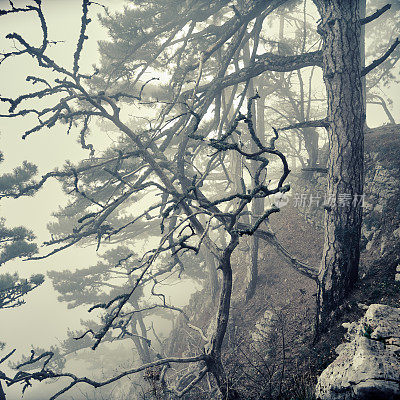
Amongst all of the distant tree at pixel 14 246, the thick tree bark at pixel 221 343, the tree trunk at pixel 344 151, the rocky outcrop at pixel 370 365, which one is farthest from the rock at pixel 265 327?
the distant tree at pixel 14 246

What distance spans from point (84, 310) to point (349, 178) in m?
68.2

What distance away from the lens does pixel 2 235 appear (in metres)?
9.91

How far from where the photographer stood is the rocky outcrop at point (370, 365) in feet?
8.22

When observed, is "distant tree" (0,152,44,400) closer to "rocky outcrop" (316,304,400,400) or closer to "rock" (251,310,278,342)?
"rock" (251,310,278,342)

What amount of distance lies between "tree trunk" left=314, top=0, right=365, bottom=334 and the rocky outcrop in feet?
2.49

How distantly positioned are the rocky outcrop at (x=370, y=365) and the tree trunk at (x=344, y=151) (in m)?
0.76

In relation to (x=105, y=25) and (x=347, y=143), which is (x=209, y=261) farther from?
(x=105, y=25)

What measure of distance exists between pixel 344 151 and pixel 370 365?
3.10 meters

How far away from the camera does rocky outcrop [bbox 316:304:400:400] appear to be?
8.22ft

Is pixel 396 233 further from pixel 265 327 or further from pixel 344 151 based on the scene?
pixel 265 327

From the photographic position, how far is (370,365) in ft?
8.86

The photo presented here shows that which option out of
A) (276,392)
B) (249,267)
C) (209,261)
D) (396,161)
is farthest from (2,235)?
(396,161)

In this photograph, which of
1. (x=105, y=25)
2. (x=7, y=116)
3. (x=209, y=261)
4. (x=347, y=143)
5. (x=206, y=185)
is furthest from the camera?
(x=206, y=185)

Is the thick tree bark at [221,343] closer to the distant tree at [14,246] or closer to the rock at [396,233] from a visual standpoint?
the rock at [396,233]
